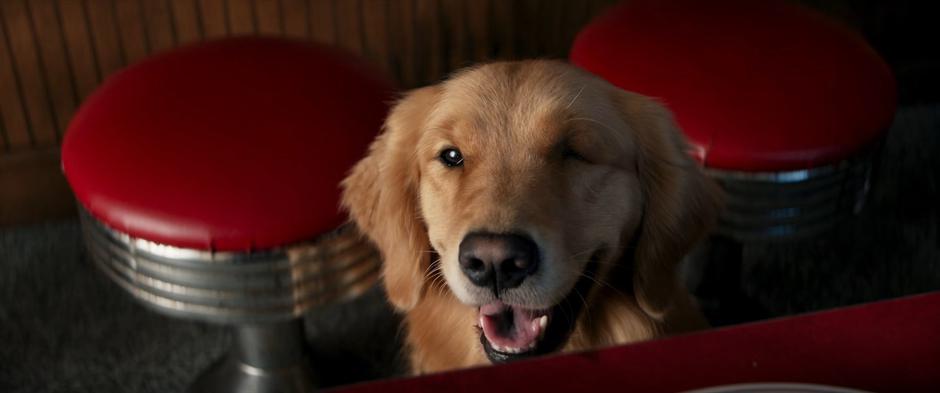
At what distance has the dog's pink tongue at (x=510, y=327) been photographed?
1.14 metres

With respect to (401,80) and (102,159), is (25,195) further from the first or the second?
(102,159)

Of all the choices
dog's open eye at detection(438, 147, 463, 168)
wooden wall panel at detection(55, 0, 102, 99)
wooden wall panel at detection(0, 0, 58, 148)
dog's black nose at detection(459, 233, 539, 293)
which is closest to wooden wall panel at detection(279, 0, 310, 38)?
wooden wall panel at detection(55, 0, 102, 99)

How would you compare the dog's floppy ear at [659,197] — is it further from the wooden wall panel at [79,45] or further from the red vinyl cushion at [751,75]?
the wooden wall panel at [79,45]

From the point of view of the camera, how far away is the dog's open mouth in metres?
1.14

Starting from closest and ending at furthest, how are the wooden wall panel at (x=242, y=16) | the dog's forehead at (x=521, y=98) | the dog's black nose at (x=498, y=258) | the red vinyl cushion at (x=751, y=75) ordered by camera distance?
the dog's black nose at (x=498, y=258), the dog's forehead at (x=521, y=98), the red vinyl cushion at (x=751, y=75), the wooden wall panel at (x=242, y=16)

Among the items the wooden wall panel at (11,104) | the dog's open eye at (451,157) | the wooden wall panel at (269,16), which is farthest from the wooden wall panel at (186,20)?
the dog's open eye at (451,157)

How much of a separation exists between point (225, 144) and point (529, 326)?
0.57 metres

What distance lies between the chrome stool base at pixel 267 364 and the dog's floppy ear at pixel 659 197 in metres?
0.85

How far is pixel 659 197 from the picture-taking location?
1.19 m

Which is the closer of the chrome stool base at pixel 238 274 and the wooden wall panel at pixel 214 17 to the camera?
the chrome stool base at pixel 238 274

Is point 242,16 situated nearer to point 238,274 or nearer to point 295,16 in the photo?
point 295,16

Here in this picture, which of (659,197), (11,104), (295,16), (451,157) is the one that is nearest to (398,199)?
(451,157)

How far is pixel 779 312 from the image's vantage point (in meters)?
2.13

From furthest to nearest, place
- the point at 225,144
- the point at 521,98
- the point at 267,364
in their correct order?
the point at 267,364
the point at 225,144
the point at 521,98
